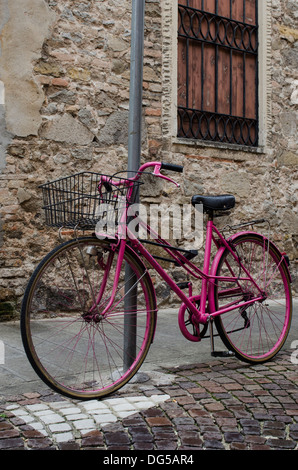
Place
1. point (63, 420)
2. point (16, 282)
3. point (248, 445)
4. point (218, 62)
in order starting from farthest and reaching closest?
point (218, 62), point (16, 282), point (63, 420), point (248, 445)

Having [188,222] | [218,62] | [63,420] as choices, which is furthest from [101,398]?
[218,62]

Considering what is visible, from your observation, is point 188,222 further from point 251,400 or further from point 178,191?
point 251,400

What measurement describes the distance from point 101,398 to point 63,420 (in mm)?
363

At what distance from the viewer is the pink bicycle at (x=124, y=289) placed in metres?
2.75

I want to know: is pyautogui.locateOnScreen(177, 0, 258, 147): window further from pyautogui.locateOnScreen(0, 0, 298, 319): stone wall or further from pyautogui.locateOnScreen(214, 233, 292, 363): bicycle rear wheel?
pyautogui.locateOnScreen(214, 233, 292, 363): bicycle rear wheel

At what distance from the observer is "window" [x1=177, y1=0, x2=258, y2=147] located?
20.7ft

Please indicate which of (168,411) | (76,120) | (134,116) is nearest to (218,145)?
(76,120)

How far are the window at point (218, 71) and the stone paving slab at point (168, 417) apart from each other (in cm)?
373

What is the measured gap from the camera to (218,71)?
6.62 metres

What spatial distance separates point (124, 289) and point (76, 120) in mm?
2800

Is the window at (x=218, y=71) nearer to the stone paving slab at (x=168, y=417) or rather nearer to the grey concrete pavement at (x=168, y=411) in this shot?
the grey concrete pavement at (x=168, y=411)

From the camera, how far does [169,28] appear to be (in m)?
6.02

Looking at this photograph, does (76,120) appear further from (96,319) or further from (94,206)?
(96,319)

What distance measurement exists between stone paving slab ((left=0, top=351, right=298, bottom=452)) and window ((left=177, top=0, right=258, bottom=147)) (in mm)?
3735
